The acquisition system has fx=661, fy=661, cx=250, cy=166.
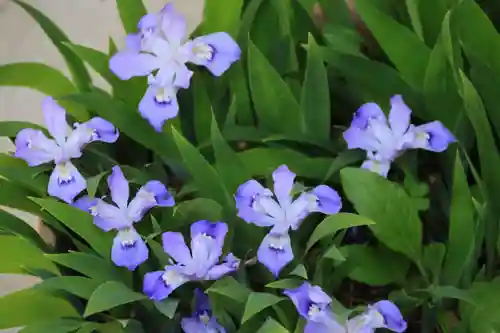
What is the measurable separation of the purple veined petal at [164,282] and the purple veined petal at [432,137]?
221 millimetres

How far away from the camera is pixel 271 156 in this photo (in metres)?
0.61

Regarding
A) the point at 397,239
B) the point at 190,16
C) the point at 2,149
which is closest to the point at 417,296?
the point at 397,239

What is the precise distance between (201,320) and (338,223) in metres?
0.15

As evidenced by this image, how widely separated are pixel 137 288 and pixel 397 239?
233 mm

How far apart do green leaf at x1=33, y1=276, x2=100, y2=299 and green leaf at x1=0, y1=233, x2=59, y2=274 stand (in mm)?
25

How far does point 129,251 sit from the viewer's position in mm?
548

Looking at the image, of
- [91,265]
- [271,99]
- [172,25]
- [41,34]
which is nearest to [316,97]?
[271,99]

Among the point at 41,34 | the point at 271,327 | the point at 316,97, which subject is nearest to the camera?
the point at 271,327

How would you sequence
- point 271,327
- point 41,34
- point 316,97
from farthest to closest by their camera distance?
point 41,34 < point 316,97 < point 271,327

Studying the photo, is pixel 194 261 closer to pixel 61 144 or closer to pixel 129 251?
pixel 129 251

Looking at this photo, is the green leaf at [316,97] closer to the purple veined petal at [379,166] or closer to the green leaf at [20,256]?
the purple veined petal at [379,166]

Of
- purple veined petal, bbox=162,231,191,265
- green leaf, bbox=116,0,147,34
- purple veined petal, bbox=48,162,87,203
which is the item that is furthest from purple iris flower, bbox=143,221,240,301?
green leaf, bbox=116,0,147,34

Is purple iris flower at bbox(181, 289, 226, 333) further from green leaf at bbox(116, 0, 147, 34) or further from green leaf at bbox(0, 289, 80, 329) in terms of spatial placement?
green leaf at bbox(116, 0, 147, 34)

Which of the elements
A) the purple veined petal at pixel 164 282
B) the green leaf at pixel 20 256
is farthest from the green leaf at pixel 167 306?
the green leaf at pixel 20 256
